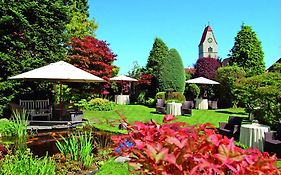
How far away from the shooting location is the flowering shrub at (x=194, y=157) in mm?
1642

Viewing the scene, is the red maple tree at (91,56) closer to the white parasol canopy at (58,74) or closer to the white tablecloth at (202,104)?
the white tablecloth at (202,104)

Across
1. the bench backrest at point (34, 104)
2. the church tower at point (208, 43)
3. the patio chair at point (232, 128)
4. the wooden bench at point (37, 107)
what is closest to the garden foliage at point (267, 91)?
the patio chair at point (232, 128)

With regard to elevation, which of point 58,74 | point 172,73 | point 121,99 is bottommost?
point 121,99

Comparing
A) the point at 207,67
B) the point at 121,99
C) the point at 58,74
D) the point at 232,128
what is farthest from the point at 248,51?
the point at 58,74

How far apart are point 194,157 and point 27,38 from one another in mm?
14908

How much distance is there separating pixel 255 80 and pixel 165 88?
12965mm

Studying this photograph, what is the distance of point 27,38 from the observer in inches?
597

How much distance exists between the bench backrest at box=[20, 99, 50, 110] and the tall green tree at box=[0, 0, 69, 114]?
0.88m

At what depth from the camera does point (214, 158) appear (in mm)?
1710

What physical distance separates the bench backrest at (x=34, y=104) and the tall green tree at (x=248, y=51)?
1646 centimetres

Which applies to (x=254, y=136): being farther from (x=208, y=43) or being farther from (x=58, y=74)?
(x=208, y=43)

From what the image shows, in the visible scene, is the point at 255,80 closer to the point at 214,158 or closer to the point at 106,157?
the point at 106,157

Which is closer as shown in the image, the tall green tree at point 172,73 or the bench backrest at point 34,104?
the bench backrest at point 34,104

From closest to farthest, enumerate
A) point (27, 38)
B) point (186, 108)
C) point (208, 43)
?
point (27, 38)
point (186, 108)
point (208, 43)
